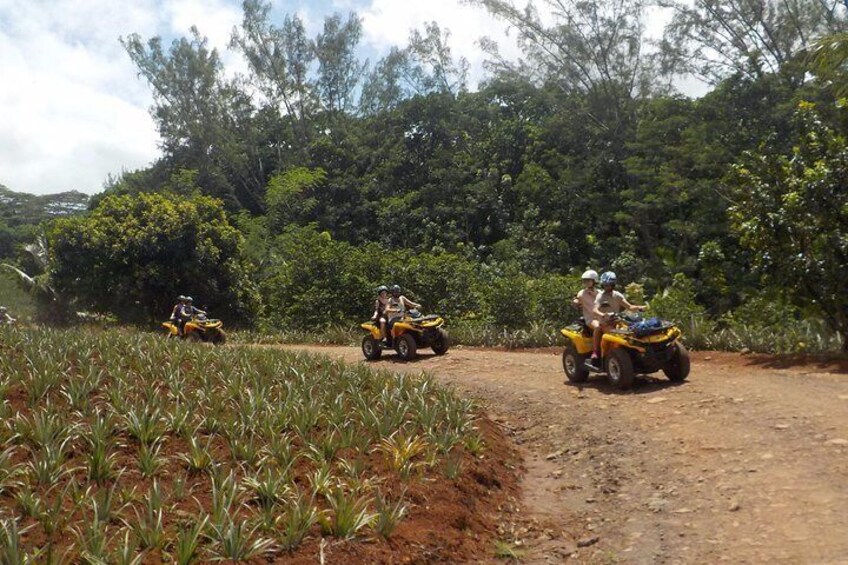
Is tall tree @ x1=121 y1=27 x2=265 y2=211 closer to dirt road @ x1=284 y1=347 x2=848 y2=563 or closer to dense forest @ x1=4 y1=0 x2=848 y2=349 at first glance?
dense forest @ x1=4 y1=0 x2=848 y2=349

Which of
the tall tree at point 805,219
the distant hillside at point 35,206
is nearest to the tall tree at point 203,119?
the distant hillside at point 35,206

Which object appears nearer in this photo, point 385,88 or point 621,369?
point 621,369

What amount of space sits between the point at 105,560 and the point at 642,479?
4573mm

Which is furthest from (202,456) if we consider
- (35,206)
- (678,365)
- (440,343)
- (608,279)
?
(35,206)

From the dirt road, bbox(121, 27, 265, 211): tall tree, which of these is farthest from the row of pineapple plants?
bbox(121, 27, 265, 211): tall tree

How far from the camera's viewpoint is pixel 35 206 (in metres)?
80.1

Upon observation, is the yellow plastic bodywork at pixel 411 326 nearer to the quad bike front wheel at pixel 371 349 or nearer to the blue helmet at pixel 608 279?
the quad bike front wheel at pixel 371 349

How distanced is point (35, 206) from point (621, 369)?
3199 inches

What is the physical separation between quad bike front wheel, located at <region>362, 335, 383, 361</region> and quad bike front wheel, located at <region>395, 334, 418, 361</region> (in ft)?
2.11

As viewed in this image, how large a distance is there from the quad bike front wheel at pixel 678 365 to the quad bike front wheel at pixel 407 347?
6.01 m

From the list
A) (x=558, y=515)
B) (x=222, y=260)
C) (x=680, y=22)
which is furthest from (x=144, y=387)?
(x=680, y=22)

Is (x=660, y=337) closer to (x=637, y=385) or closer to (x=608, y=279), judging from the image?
(x=637, y=385)

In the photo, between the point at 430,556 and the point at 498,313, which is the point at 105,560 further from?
the point at 498,313

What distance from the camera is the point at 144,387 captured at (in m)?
8.53
